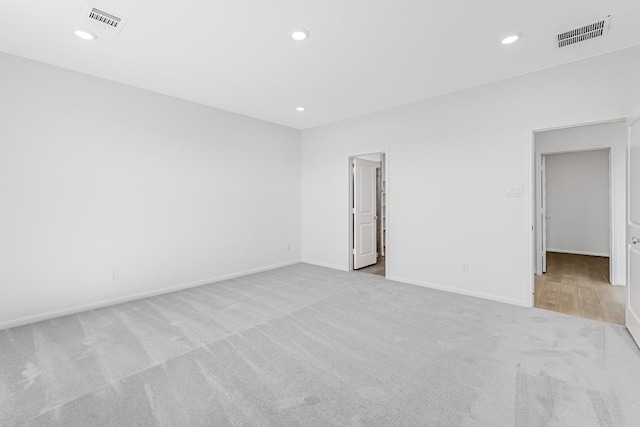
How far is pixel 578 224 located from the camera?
22.4 ft

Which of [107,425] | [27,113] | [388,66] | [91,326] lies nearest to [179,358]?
[107,425]

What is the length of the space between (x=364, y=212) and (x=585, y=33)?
3776 mm

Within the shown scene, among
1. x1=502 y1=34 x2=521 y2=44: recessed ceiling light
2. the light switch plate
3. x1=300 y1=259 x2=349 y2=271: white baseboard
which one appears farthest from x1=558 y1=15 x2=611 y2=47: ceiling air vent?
x1=300 y1=259 x2=349 y2=271: white baseboard

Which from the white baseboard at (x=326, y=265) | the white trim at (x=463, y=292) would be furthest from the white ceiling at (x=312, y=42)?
the white baseboard at (x=326, y=265)

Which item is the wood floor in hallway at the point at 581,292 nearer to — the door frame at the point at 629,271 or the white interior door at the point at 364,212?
the door frame at the point at 629,271

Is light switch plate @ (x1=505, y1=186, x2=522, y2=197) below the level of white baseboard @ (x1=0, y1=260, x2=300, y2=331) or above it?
above

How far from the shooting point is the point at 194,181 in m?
4.30

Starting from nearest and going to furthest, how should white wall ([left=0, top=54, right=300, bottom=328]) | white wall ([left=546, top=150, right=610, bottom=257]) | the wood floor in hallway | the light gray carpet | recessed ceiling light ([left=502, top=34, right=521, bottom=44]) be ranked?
the light gray carpet, recessed ceiling light ([left=502, top=34, right=521, bottom=44]), white wall ([left=0, top=54, right=300, bottom=328]), the wood floor in hallway, white wall ([left=546, top=150, right=610, bottom=257])

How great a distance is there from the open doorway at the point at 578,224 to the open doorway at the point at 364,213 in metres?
2.63

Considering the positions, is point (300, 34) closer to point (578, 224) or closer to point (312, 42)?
point (312, 42)

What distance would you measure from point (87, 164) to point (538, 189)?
6.73 meters

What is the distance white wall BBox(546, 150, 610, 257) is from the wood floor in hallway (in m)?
1.21

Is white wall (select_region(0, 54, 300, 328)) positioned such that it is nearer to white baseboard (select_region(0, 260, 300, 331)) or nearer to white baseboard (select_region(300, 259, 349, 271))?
white baseboard (select_region(0, 260, 300, 331))

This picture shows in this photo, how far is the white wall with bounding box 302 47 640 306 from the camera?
3.03m
